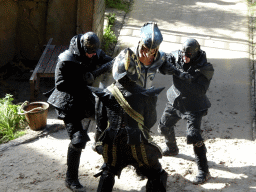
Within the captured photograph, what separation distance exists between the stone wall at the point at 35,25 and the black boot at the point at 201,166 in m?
3.62

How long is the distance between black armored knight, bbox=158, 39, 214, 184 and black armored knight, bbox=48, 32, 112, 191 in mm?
897

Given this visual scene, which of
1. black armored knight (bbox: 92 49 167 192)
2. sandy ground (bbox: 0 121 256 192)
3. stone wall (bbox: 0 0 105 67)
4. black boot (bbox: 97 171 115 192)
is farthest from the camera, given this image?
stone wall (bbox: 0 0 105 67)

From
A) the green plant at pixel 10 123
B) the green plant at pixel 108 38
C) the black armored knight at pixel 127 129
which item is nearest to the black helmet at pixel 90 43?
the black armored knight at pixel 127 129

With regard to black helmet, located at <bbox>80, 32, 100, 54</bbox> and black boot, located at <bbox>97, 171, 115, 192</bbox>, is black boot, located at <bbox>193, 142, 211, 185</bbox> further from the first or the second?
black helmet, located at <bbox>80, 32, 100, 54</bbox>

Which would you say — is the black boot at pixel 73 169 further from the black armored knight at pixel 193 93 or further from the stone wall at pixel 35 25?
the stone wall at pixel 35 25

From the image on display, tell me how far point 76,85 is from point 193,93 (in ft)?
4.68

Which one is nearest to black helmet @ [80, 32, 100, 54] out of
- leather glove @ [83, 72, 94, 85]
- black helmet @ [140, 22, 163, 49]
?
leather glove @ [83, 72, 94, 85]

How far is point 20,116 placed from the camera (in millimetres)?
6109

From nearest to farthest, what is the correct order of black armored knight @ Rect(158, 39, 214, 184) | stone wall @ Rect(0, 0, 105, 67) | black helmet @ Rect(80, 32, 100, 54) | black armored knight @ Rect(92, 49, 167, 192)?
black armored knight @ Rect(92, 49, 167, 192)
black helmet @ Rect(80, 32, 100, 54)
black armored knight @ Rect(158, 39, 214, 184)
stone wall @ Rect(0, 0, 105, 67)

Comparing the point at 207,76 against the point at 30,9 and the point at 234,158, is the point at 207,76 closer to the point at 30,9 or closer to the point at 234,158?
the point at 234,158

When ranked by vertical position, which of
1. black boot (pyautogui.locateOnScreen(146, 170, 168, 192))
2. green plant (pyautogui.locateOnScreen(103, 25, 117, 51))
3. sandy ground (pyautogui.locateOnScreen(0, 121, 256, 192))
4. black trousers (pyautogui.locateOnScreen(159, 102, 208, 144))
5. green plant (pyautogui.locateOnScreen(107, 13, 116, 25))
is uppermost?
green plant (pyautogui.locateOnScreen(107, 13, 116, 25))

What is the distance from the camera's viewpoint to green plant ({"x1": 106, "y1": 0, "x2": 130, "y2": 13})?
1038 cm

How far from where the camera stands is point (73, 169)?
429cm

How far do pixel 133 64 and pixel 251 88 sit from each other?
444 cm
